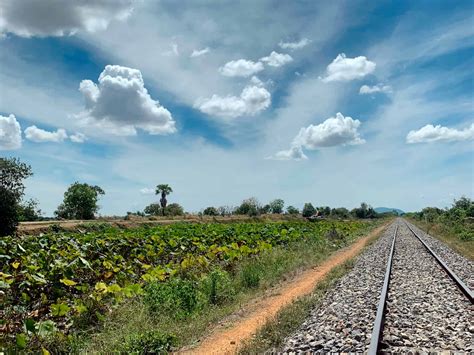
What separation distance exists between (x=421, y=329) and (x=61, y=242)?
34.9ft

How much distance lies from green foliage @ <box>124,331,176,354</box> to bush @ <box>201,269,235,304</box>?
3.44 meters

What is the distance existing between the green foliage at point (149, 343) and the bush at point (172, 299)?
5.50ft

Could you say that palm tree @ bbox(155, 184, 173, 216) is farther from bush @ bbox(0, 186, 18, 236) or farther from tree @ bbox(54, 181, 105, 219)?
bush @ bbox(0, 186, 18, 236)

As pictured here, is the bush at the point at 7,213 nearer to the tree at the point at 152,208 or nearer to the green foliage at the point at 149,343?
the green foliage at the point at 149,343

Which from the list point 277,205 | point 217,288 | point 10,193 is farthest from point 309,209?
point 217,288

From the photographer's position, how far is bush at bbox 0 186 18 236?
28.9 m

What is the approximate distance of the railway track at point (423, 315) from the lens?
639cm

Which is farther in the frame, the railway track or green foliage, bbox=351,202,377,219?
green foliage, bbox=351,202,377,219

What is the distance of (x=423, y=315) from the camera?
8.12 meters

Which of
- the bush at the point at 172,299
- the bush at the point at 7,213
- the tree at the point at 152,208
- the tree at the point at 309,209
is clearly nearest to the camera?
the bush at the point at 172,299

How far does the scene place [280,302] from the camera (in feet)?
35.3

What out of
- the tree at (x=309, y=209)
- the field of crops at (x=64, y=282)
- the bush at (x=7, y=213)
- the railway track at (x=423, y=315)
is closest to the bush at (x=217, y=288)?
the field of crops at (x=64, y=282)

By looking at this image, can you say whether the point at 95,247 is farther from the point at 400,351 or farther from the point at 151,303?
the point at 400,351

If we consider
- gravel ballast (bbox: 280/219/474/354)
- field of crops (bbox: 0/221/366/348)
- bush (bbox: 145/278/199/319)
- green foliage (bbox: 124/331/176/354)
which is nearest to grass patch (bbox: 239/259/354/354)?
gravel ballast (bbox: 280/219/474/354)
